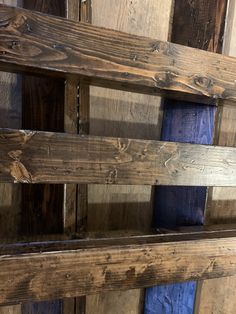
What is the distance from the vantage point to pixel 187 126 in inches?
45.4

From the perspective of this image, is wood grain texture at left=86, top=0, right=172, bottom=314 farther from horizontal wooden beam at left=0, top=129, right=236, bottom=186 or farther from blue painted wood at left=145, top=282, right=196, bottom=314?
horizontal wooden beam at left=0, top=129, right=236, bottom=186

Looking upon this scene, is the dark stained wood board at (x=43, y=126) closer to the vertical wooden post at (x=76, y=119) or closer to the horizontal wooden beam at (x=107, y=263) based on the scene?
the vertical wooden post at (x=76, y=119)

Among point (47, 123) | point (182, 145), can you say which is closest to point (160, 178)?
point (182, 145)

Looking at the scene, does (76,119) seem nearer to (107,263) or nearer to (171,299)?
(107,263)

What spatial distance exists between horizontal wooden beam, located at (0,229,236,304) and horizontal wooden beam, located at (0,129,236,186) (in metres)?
0.18

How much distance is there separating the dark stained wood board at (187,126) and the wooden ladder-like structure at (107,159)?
132 mm

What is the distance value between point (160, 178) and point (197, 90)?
0.29 meters

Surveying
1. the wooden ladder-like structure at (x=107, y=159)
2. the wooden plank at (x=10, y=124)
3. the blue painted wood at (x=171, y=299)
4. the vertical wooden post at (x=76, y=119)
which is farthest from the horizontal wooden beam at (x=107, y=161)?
the blue painted wood at (x=171, y=299)

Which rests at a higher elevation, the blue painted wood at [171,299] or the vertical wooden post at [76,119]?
the vertical wooden post at [76,119]

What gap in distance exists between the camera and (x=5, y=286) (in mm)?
736

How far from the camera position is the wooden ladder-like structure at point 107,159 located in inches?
29.1

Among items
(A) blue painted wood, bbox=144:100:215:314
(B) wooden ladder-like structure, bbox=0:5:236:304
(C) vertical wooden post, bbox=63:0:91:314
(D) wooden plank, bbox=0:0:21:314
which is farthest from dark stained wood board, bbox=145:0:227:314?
(D) wooden plank, bbox=0:0:21:314

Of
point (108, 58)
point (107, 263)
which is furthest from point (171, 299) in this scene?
point (108, 58)

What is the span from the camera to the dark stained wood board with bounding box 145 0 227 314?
113cm
